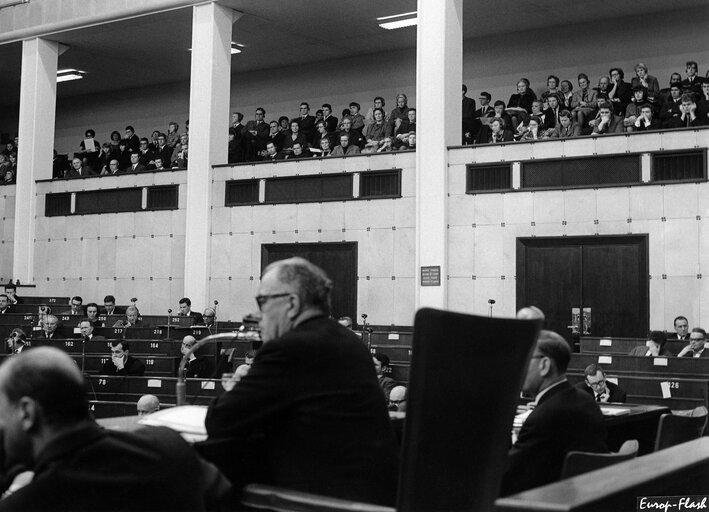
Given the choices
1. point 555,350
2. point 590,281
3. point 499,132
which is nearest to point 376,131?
point 499,132

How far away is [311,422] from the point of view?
2768 millimetres

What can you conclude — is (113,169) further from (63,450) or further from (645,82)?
(63,450)

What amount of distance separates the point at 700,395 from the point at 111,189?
44.7ft

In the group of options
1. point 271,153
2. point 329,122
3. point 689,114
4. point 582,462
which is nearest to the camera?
point 582,462

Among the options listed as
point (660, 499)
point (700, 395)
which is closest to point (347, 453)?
point (660, 499)

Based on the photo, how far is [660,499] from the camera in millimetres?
2691

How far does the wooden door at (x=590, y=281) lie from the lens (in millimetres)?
14453

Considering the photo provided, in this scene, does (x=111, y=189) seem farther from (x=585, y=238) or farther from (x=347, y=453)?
(x=347, y=453)

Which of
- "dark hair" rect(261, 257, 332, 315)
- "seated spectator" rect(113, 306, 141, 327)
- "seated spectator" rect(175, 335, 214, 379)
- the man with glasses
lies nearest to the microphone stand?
"dark hair" rect(261, 257, 332, 315)

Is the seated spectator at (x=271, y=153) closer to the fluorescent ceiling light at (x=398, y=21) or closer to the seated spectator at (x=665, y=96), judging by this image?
the fluorescent ceiling light at (x=398, y=21)

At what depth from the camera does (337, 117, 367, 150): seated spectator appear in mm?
17359

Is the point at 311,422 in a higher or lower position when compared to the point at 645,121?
lower

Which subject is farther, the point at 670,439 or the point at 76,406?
the point at 670,439

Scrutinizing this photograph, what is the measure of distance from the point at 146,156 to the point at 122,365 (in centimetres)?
893
